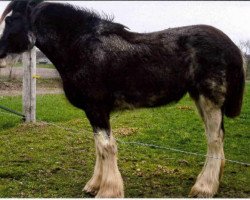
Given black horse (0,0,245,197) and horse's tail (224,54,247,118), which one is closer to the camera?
black horse (0,0,245,197)

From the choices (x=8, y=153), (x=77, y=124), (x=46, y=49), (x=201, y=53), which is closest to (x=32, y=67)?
(x=77, y=124)

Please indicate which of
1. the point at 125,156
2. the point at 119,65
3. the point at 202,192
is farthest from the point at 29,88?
the point at 202,192

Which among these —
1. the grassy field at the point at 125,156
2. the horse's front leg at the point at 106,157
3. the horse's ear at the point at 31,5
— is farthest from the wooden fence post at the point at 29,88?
the horse's front leg at the point at 106,157

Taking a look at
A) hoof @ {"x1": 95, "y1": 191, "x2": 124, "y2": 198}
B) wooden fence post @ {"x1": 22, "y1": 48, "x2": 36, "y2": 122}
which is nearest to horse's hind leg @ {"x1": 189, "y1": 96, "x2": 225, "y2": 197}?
hoof @ {"x1": 95, "y1": 191, "x2": 124, "y2": 198}

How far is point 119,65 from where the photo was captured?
509 cm

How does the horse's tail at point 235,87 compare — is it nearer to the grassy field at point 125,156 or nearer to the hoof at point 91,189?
the grassy field at point 125,156

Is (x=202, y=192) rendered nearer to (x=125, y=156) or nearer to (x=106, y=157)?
(x=106, y=157)

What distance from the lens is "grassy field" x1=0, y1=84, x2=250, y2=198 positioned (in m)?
5.65

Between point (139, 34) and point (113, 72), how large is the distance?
0.63 meters

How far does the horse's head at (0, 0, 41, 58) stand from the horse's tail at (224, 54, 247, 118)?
7.86ft

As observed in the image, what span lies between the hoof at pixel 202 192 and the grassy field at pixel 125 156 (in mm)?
160

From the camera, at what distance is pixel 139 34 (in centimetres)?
537

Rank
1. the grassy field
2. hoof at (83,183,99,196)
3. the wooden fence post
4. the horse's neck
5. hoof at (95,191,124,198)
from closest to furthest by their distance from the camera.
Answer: hoof at (95,191,124,198), the horse's neck, hoof at (83,183,99,196), the grassy field, the wooden fence post

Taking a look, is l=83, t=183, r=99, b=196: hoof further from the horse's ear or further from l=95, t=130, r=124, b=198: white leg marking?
the horse's ear
